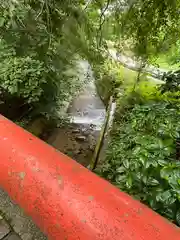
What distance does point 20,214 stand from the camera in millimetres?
1385

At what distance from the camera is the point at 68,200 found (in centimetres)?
90

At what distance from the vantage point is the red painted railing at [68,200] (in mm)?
806

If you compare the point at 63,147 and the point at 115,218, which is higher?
the point at 115,218

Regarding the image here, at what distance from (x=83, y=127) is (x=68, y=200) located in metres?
3.62

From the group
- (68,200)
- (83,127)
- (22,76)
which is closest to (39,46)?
(22,76)

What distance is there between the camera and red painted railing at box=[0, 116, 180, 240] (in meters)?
0.81

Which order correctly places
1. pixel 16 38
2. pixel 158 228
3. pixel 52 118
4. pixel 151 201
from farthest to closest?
pixel 52 118 → pixel 16 38 → pixel 151 201 → pixel 158 228

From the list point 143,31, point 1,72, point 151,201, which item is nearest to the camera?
point 151,201

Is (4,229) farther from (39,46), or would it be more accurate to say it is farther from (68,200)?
(39,46)

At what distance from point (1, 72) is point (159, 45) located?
256cm

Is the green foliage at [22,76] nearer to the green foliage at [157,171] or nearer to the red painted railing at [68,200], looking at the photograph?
the green foliage at [157,171]

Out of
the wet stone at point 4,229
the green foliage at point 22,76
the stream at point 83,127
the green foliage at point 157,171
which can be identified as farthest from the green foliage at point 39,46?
the wet stone at point 4,229

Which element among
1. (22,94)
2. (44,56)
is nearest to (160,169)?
(22,94)

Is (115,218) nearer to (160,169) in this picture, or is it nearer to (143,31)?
(160,169)
